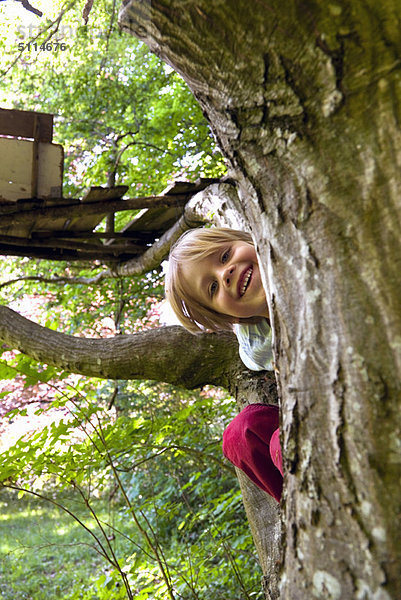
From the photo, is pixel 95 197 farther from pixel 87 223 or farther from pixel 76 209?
pixel 87 223

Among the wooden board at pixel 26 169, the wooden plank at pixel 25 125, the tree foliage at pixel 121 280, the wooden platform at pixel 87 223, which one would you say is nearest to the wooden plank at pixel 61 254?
the wooden platform at pixel 87 223

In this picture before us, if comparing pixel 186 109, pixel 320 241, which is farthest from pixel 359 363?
pixel 186 109

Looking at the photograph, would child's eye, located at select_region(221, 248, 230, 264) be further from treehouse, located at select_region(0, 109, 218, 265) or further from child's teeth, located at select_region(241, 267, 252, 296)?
treehouse, located at select_region(0, 109, 218, 265)

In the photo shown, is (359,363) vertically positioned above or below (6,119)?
below

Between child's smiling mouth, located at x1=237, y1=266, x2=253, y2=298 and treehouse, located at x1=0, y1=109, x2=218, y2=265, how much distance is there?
2.00 m

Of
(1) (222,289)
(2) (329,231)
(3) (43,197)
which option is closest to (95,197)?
(3) (43,197)

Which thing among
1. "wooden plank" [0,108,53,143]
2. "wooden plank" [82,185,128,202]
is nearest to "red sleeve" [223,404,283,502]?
"wooden plank" [82,185,128,202]

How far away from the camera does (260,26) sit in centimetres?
76

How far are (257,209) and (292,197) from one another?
0.09m

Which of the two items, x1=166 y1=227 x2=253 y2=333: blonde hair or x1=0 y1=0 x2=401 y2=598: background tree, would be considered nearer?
x1=0 y1=0 x2=401 y2=598: background tree

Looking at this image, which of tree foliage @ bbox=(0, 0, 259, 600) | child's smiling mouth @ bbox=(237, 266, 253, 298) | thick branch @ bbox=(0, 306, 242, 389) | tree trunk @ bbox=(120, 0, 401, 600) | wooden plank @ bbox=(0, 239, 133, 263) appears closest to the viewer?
tree trunk @ bbox=(120, 0, 401, 600)

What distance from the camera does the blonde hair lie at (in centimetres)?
248

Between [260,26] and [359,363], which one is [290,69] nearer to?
[260,26]

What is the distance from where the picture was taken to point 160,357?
2713 mm
